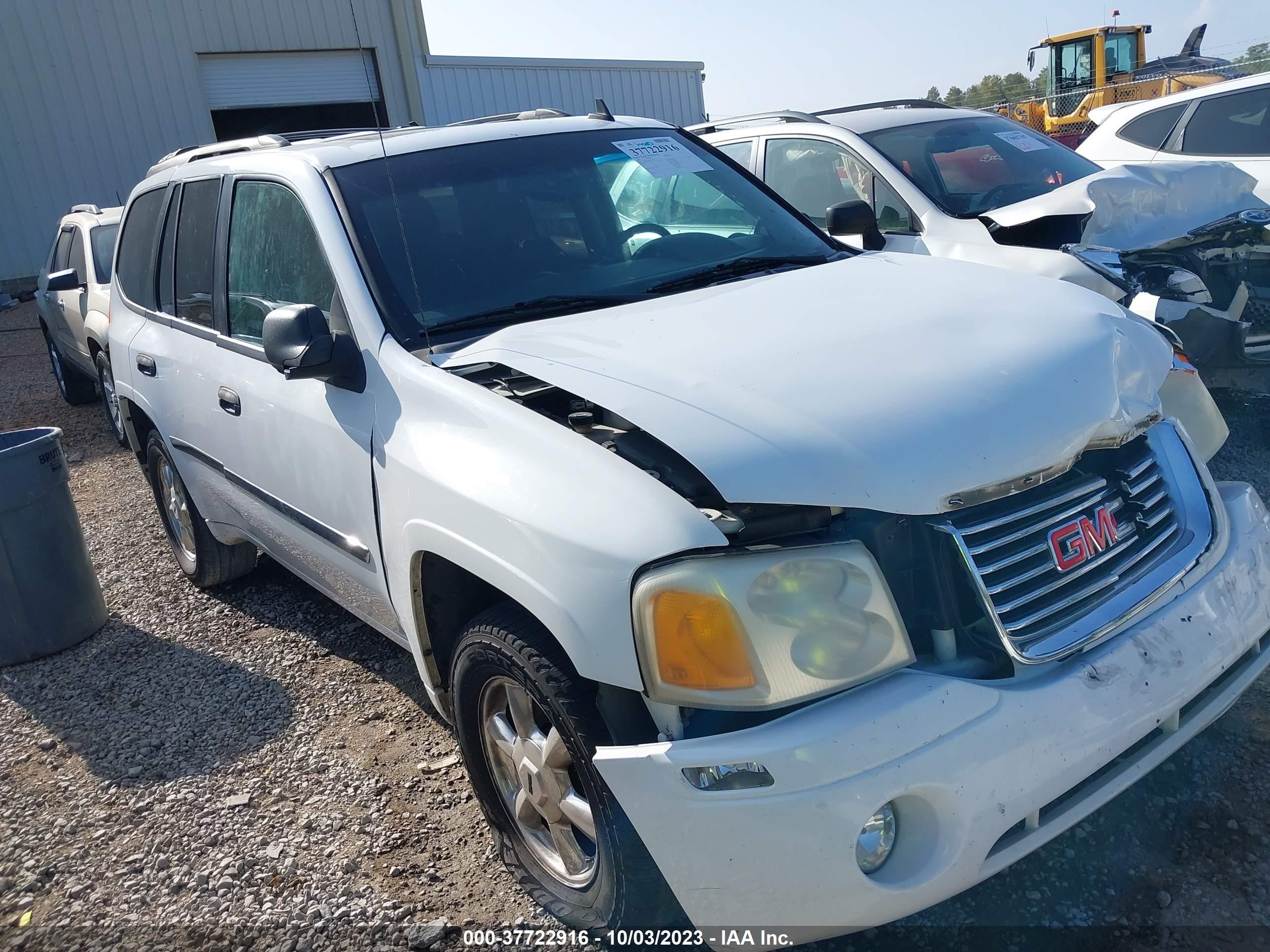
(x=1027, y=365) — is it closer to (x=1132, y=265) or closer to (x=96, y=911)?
(x=96, y=911)

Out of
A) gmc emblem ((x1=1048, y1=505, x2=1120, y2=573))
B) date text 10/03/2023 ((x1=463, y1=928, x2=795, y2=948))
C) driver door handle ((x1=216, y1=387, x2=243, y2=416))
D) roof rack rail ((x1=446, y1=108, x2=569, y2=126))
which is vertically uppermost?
roof rack rail ((x1=446, y1=108, x2=569, y2=126))

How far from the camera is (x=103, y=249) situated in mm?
8328

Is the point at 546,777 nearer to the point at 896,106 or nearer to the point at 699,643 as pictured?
the point at 699,643

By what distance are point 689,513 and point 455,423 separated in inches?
29.7

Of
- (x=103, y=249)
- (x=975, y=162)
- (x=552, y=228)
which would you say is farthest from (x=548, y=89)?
(x=552, y=228)

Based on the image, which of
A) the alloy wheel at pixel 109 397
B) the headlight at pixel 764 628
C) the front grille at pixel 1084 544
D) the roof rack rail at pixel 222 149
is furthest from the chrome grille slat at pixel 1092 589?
the alloy wheel at pixel 109 397

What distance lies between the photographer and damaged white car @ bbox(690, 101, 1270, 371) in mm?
4910

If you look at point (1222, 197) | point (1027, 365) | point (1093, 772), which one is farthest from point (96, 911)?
point (1222, 197)

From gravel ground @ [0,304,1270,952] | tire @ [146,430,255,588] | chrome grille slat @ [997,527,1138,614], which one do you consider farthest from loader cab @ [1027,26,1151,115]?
chrome grille slat @ [997,527,1138,614]

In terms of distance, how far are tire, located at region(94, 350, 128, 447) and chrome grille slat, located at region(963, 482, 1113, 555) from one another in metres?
6.76

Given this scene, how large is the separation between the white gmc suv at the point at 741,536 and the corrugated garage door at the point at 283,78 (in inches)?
620

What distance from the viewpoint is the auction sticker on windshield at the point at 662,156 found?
3.59 m

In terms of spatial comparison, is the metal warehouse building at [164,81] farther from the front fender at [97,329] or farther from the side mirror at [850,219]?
the side mirror at [850,219]

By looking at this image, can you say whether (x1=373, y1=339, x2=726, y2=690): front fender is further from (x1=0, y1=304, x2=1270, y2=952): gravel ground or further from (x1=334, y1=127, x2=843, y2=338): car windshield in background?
(x1=0, y1=304, x2=1270, y2=952): gravel ground
